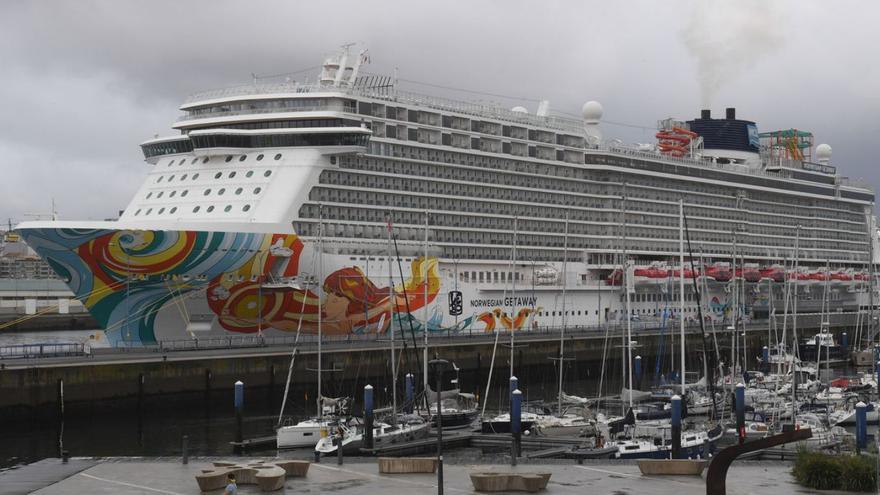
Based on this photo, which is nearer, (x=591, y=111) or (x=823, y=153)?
(x=591, y=111)

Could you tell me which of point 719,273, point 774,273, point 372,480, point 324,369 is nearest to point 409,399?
point 324,369

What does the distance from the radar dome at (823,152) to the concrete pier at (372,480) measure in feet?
232

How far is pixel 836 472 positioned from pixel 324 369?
25720 mm

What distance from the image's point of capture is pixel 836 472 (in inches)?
926

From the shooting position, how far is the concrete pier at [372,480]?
23.5 m

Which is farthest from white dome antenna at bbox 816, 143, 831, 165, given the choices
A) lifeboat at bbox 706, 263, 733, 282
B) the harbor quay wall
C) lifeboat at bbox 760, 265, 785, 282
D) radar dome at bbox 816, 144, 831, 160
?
the harbor quay wall

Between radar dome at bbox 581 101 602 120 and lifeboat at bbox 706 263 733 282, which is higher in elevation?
radar dome at bbox 581 101 602 120

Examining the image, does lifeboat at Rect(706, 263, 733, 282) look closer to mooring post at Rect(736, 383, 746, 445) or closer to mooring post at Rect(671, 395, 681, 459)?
mooring post at Rect(736, 383, 746, 445)

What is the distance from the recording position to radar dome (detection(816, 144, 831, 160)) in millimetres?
94000

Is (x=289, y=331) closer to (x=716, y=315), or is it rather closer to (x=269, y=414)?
(x=269, y=414)

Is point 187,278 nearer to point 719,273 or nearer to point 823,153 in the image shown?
point 719,273

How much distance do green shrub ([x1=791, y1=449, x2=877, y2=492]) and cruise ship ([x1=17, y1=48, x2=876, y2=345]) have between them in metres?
18.6

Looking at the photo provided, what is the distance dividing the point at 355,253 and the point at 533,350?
37.2ft

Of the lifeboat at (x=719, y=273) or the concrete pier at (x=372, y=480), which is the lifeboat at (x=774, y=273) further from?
the concrete pier at (x=372, y=480)
